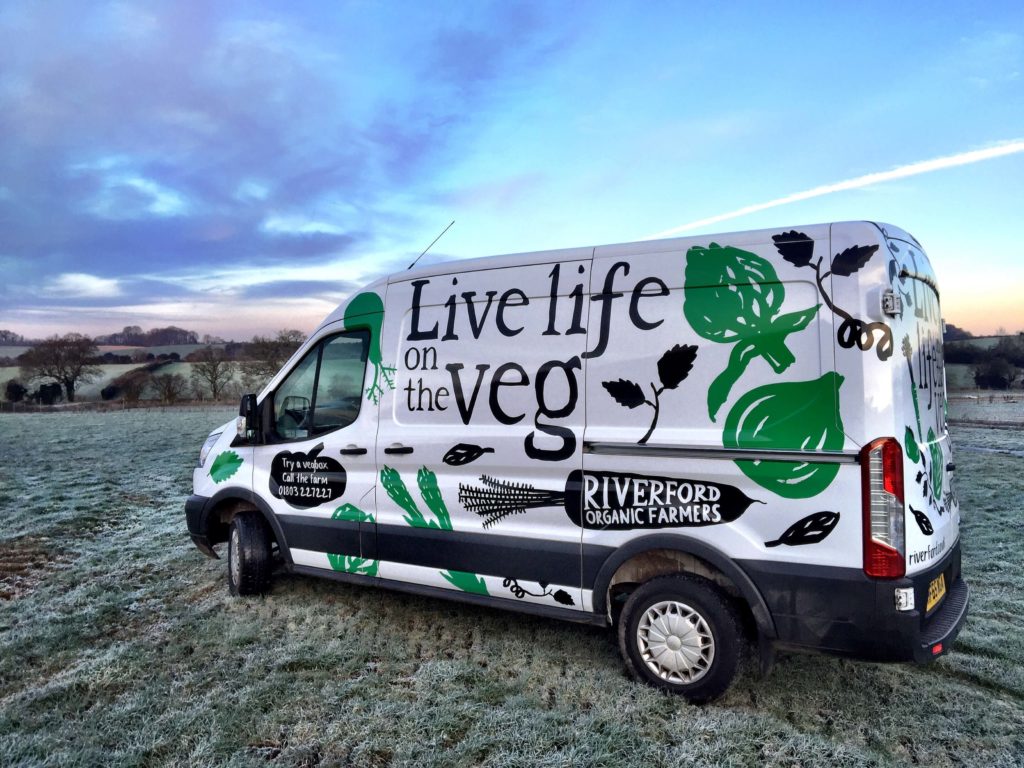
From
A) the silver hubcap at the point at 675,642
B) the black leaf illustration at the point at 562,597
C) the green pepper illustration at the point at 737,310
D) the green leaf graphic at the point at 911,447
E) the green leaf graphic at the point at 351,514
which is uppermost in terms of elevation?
the green pepper illustration at the point at 737,310

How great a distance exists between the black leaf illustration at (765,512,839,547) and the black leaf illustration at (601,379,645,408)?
962mm

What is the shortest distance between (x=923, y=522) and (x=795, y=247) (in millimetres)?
1455

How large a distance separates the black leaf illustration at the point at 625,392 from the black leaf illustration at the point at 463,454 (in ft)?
2.75

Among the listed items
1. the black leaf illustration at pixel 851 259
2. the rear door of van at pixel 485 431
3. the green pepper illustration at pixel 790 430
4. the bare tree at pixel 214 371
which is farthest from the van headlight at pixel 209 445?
the bare tree at pixel 214 371

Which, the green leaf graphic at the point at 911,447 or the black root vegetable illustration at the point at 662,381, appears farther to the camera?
the black root vegetable illustration at the point at 662,381

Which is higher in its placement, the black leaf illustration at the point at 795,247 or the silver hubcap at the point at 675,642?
the black leaf illustration at the point at 795,247

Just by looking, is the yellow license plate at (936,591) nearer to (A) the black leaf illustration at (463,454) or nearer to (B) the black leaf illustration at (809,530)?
(B) the black leaf illustration at (809,530)

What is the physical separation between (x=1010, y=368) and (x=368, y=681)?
3068 cm

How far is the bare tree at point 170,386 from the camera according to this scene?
45.2 m

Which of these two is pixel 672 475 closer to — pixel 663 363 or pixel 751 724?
pixel 663 363

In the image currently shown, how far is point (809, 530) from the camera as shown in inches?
129

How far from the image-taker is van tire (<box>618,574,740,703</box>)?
3.50 metres

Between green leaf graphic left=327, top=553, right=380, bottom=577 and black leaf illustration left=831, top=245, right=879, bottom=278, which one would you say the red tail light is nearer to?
black leaf illustration left=831, top=245, right=879, bottom=278

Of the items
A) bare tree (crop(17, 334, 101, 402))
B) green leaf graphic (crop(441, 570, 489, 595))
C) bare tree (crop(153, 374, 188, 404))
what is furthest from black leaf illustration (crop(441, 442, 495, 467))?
bare tree (crop(17, 334, 101, 402))
